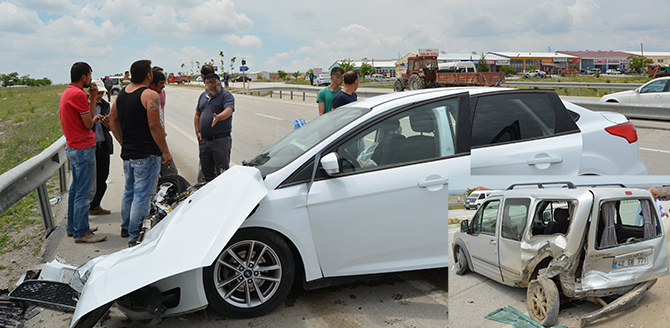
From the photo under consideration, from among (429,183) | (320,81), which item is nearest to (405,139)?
(429,183)

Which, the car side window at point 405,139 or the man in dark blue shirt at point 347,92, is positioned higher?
the man in dark blue shirt at point 347,92

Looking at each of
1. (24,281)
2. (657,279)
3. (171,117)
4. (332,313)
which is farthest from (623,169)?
(171,117)

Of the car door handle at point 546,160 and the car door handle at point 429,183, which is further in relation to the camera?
the car door handle at point 429,183

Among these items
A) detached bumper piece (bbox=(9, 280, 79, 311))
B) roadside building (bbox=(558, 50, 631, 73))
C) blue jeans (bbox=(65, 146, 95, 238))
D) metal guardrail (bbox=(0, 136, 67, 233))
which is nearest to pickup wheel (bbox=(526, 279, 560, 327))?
detached bumper piece (bbox=(9, 280, 79, 311))

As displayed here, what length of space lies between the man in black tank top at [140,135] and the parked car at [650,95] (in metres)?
14.9

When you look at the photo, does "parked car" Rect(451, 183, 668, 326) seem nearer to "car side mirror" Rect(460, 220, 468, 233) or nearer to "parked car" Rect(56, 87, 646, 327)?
"car side mirror" Rect(460, 220, 468, 233)

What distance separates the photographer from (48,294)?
311 cm

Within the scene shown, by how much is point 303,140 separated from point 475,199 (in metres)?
2.45

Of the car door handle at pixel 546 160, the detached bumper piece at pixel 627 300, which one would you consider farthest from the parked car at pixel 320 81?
the detached bumper piece at pixel 627 300

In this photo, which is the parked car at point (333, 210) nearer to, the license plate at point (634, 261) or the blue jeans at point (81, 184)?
the license plate at point (634, 261)

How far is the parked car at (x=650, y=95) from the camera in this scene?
46.4ft

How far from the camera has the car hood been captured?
2750 millimetres

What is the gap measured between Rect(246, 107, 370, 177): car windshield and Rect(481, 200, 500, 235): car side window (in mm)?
2183

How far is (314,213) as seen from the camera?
3238mm
